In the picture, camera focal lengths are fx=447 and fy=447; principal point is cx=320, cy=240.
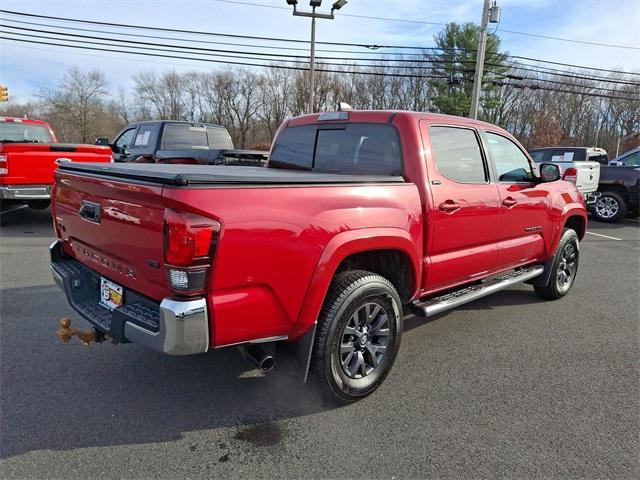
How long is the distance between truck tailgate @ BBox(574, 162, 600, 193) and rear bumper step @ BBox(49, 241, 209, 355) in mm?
10334

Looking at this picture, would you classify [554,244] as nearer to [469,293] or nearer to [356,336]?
[469,293]

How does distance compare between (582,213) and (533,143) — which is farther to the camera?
(533,143)

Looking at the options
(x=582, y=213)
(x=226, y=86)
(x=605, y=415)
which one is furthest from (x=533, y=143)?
(x=605, y=415)

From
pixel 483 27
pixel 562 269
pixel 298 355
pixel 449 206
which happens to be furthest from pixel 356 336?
pixel 483 27

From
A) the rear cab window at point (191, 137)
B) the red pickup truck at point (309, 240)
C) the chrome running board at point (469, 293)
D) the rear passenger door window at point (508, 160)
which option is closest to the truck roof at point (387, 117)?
the red pickup truck at point (309, 240)

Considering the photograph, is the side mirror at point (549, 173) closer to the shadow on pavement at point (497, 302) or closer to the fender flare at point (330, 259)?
the shadow on pavement at point (497, 302)

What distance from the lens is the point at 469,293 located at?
387 cm

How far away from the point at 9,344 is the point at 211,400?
198 cm

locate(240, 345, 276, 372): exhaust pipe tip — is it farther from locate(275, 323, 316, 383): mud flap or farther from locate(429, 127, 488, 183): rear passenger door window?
locate(429, 127, 488, 183): rear passenger door window

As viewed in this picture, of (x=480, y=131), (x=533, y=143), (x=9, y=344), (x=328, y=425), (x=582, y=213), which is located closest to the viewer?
(x=328, y=425)

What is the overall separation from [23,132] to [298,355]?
11.3 m

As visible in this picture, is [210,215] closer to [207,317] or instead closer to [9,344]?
[207,317]

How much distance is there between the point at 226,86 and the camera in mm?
64875

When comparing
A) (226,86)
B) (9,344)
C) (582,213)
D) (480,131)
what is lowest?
(9,344)
